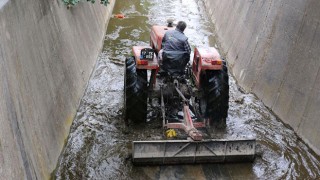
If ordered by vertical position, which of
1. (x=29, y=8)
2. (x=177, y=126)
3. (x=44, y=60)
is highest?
(x=29, y=8)

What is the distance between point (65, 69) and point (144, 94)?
6.15 feet

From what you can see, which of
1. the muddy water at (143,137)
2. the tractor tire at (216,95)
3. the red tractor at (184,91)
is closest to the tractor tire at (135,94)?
the red tractor at (184,91)

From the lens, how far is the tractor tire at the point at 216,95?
740 centimetres

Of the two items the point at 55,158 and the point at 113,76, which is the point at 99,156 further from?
the point at 113,76

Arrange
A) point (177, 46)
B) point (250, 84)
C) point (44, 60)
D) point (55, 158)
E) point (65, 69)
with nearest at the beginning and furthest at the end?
1. point (55, 158)
2. point (44, 60)
3. point (177, 46)
4. point (65, 69)
5. point (250, 84)

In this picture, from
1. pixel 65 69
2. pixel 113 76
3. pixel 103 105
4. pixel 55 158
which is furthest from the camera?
pixel 113 76

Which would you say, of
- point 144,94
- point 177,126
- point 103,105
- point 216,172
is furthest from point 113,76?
point 216,172

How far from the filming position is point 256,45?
10266 millimetres

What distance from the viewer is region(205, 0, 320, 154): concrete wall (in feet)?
24.4

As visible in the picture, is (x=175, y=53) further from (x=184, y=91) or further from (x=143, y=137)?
(x=143, y=137)

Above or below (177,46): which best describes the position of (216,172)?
below

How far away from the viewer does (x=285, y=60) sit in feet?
28.0

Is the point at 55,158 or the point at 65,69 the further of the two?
the point at 65,69

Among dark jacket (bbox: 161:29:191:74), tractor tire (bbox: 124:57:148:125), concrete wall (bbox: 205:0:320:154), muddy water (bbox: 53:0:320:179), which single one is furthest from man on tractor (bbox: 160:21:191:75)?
concrete wall (bbox: 205:0:320:154)
